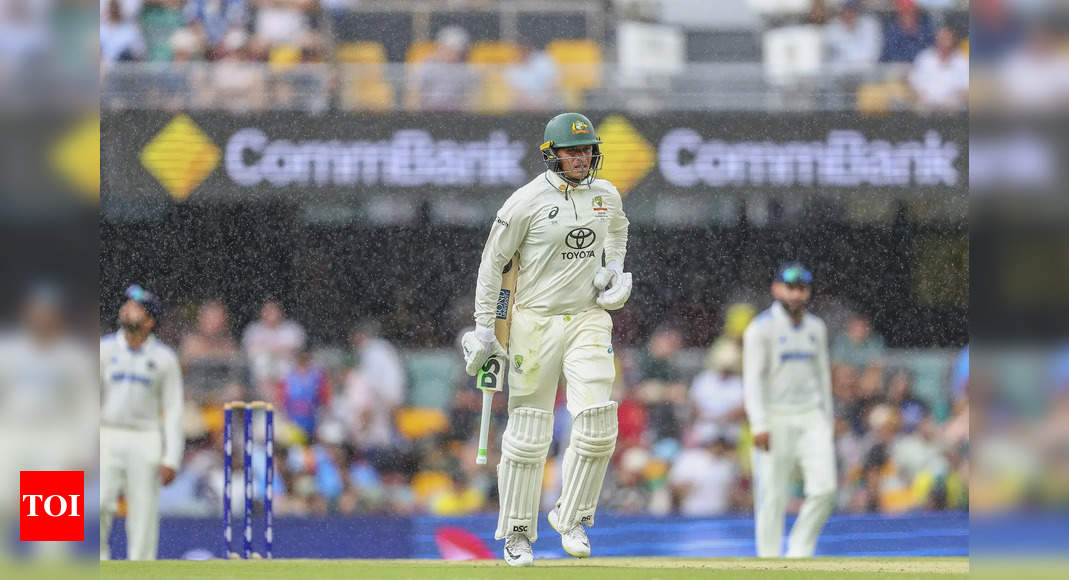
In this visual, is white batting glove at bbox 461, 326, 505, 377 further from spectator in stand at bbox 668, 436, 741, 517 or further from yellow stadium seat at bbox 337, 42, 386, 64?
yellow stadium seat at bbox 337, 42, 386, 64

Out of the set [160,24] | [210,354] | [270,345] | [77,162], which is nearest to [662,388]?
[270,345]

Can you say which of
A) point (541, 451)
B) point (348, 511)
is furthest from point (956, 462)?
point (541, 451)

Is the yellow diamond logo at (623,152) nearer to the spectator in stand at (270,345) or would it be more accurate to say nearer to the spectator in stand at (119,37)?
the spectator in stand at (270,345)

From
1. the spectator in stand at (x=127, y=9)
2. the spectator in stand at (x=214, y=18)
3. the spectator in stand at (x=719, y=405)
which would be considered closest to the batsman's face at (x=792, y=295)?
the spectator in stand at (x=719, y=405)

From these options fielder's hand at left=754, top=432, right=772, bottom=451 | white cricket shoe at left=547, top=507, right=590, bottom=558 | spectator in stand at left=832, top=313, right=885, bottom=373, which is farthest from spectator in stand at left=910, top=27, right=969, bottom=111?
white cricket shoe at left=547, top=507, right=590, bottom=558

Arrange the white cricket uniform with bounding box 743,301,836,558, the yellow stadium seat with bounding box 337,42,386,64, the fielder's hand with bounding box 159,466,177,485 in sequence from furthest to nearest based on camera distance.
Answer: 1. the yellow stadium seat with bounding box 337,42,386,64
2. the white cricket uniform with bounding box 743,301,836,558
3. the fielder's hand with bounding box 159,466,177,485

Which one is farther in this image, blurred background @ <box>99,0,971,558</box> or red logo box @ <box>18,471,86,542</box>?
blurred background @ <box>99,0,971,558</box>

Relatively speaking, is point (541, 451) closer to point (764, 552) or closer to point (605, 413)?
point (605, 413)

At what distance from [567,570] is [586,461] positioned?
0.46 metres

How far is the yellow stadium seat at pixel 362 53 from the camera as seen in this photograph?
12.6 m

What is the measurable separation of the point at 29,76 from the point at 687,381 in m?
10.1

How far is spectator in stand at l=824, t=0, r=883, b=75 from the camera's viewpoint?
42.0 feet

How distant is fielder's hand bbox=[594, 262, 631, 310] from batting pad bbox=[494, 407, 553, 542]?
54cm

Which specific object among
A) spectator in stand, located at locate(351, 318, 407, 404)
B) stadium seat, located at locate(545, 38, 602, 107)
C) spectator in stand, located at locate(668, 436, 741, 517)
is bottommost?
spectator in stand, located at locate(668, 436, 741, 517)
